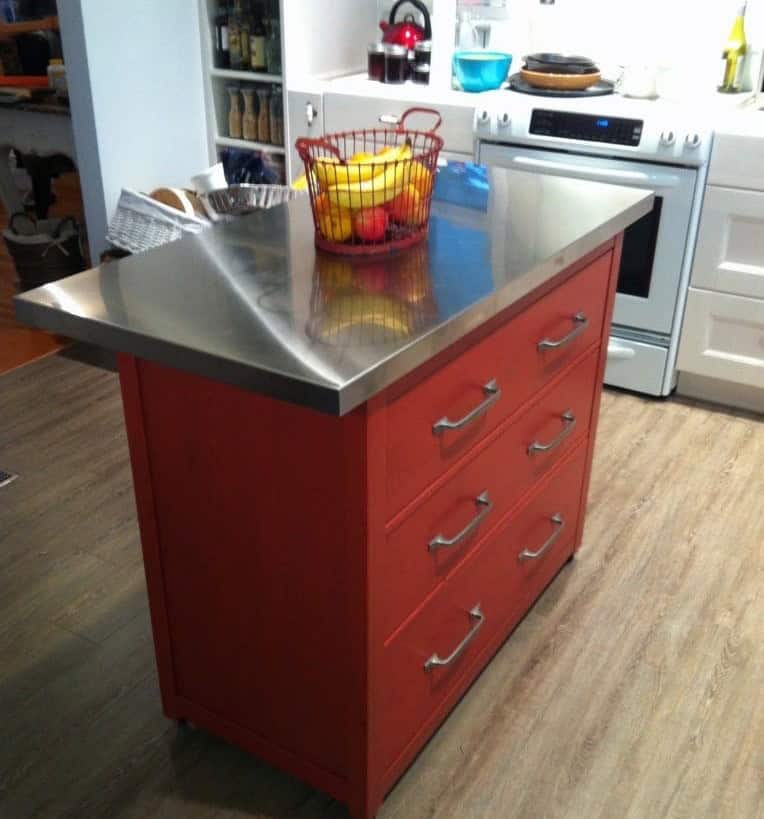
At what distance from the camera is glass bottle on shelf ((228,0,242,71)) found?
3471 millimetres

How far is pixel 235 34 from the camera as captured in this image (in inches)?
137

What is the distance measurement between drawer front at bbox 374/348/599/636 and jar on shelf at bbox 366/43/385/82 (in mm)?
1882

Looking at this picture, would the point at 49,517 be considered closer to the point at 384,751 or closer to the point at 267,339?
the point at 384,751

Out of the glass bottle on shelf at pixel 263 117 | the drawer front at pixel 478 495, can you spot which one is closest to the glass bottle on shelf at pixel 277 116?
the glass bottle on shelf at pixel 263 117

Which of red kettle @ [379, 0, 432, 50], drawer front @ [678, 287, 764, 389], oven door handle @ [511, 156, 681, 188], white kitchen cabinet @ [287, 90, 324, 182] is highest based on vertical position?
red kettle @ [379, 0, 432, 50]

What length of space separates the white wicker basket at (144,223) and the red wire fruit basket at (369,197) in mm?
1636

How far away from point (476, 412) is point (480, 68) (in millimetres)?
2057

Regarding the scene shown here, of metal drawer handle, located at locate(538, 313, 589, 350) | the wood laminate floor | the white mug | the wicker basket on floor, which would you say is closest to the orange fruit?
metal drawer handle, located at locate(538, 313, 589, 350)

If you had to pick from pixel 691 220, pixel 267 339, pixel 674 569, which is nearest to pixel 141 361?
pixel 267 339

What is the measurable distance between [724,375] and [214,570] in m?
2.04

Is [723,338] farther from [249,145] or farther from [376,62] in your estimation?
[249,145]

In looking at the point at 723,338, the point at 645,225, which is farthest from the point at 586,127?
the point at 723,338

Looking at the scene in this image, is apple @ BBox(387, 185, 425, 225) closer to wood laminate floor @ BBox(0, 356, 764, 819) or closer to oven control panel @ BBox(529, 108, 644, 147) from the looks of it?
wood laminate floor @ BBox(0, 356, 764, 819)

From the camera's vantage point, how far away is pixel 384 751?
1.52 meters
